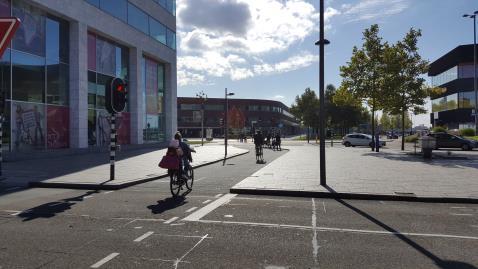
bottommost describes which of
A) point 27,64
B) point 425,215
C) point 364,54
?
point 425,215

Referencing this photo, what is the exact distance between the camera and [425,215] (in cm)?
813

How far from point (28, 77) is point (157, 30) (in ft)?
62.7

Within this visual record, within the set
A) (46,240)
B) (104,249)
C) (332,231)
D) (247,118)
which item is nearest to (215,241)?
(104,249)

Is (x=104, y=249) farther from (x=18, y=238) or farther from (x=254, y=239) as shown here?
(x=254, y=239)

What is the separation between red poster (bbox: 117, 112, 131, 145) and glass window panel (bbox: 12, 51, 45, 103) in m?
10.2

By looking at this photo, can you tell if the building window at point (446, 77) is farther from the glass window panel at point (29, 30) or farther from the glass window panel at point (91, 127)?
the glass window panel at point (29, 30)

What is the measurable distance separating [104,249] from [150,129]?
3583 cm

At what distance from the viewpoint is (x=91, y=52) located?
30438mm

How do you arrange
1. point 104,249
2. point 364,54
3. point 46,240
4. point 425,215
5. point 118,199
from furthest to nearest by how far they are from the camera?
point 364,54 < point 118,199 < point 425,215 < point 46,240 < point 104,249

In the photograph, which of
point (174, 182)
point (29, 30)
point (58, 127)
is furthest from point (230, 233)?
point (58, 127)

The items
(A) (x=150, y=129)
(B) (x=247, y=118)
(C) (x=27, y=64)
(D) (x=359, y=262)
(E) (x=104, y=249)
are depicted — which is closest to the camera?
(D) (x=359, y=262)

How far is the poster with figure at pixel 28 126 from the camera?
22969 mm

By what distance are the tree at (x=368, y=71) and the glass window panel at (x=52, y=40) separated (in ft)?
71.2

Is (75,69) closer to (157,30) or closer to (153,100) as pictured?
(153,100)
